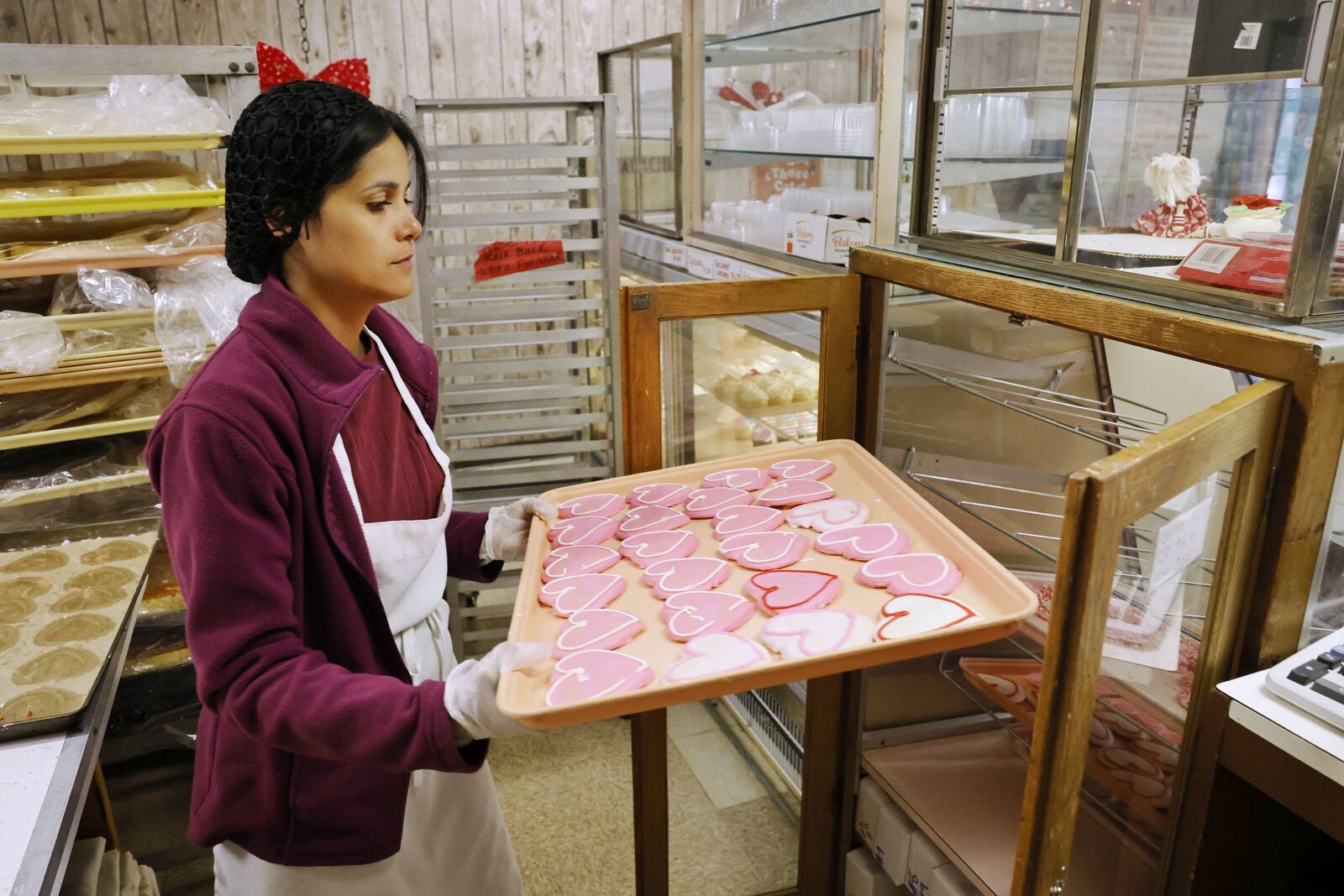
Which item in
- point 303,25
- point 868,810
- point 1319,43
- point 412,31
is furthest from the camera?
point 412,31

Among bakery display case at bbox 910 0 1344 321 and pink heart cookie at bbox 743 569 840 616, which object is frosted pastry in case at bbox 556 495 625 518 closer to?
pink heart cookie at bbox 743 569 840 616

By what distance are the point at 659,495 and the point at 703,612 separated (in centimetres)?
38

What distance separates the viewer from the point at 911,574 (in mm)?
1216

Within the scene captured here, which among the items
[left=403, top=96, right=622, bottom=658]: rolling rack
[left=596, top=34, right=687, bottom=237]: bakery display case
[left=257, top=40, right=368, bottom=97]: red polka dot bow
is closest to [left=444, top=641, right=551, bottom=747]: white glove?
[left=403, top=96, right=622, bottom=658]: rolling rack

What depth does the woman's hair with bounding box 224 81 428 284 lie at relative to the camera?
3.61 ft

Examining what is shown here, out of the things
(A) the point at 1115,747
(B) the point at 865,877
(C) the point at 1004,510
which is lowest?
(B) the point at 865,877

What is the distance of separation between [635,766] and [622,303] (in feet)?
2.82

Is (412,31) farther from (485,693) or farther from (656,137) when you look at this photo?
(485,693)

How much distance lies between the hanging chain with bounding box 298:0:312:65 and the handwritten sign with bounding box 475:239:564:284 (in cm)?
171

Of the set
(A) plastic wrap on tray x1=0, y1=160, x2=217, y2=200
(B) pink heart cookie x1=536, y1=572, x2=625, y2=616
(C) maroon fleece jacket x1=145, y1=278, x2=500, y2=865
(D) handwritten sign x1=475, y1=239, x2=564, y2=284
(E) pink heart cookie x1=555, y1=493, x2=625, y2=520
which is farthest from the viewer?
(D) handwritten sign x1=475, y1=239, x2=564, y2=284

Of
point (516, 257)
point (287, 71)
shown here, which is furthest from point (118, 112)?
point (516, 257)

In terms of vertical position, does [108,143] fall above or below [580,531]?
above

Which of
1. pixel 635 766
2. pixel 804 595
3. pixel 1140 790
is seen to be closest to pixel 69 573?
pixel 635 766

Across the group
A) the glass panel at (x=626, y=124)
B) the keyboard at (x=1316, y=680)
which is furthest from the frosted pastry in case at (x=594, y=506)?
the glass panel at (x=626, y=124)
